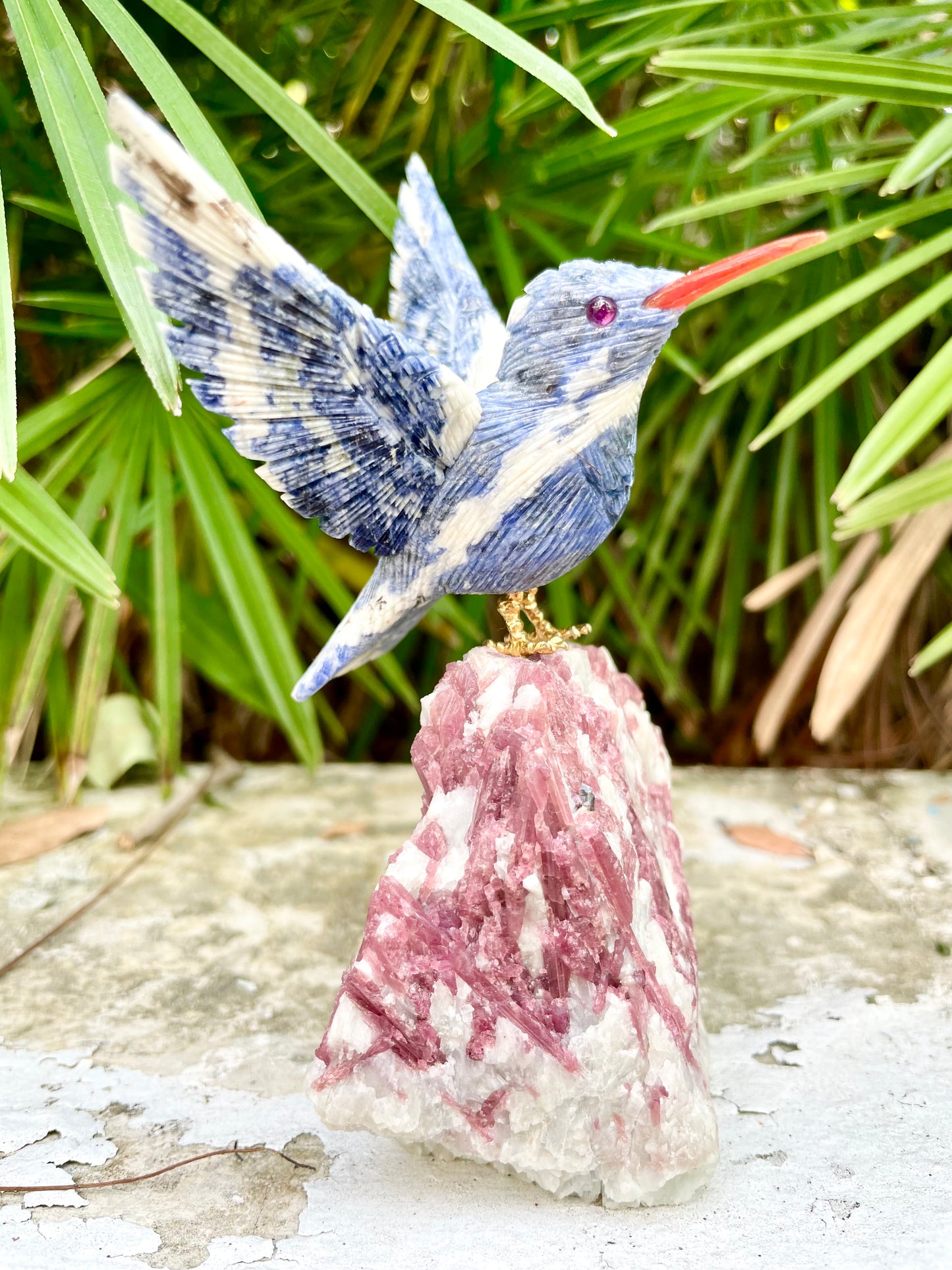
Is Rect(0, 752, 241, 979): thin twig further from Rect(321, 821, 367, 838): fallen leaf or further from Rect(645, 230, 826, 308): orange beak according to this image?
Rect(645, 230, 826, 308): orange beak

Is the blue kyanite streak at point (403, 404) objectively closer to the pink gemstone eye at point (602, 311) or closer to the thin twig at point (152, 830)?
the pink gemstone eye at point (602, 311)

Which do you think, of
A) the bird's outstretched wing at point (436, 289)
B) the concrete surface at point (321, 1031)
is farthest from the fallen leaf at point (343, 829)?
the bird's outstretched wing at point (436, 289)

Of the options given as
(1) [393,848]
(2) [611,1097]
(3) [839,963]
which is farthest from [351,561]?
(2) [611,1097]

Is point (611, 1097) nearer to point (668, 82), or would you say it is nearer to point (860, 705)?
point (860, 705)

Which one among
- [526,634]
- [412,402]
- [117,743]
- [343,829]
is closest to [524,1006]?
[526,634]

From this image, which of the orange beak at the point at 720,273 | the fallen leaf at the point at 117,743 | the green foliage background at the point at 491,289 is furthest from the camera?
the fallen leaf at the point at 117,743

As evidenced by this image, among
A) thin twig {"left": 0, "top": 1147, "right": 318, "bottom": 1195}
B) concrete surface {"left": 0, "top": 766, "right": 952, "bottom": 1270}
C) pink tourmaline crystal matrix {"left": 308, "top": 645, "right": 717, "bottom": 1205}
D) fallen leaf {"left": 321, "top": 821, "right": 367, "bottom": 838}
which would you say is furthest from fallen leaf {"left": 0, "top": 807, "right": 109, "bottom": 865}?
pink tourmaline crystal matrix {"left": 308, "top": 645, "right": 717, "bottom": 1205}
